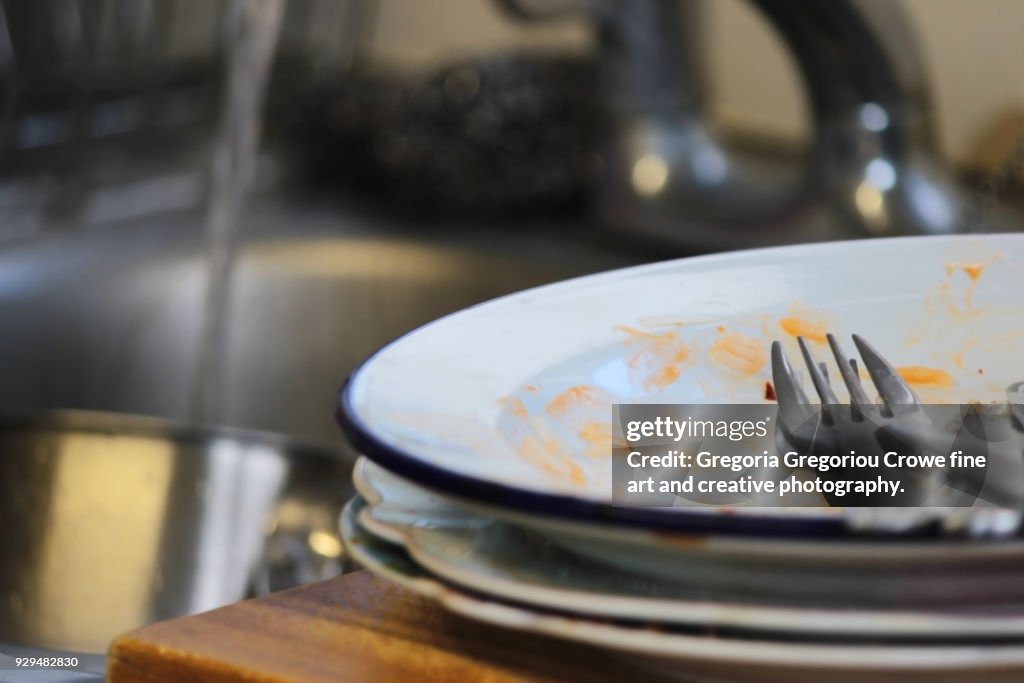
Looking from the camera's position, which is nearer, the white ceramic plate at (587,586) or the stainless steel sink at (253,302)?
the white ceramic plate at (587,586)

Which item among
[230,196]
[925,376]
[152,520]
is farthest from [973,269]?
[230,196]

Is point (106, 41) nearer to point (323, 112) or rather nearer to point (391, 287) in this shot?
point (323, 112)

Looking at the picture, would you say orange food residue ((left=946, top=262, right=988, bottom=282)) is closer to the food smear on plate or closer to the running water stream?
the food smear on plate

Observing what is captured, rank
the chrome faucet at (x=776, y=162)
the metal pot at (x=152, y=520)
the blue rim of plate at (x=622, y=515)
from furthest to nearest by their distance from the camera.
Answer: the chrome faucet at (x=776, y=162) < the metal pot at (x=152, y=520) < the blue rim of plate at (x=622, y=515)

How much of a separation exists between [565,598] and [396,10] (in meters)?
0.93

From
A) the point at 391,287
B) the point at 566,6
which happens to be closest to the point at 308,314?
the point at 391,287

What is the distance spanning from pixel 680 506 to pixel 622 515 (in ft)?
0.12

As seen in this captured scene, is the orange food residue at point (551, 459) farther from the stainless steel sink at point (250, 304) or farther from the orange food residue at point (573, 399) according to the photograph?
the stainless steel sink at point (250, 304)

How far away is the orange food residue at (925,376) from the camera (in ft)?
0.66

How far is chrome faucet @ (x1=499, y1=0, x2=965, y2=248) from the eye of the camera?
1.81 feet

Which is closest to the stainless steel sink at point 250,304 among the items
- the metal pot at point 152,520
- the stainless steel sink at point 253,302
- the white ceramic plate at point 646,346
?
the stainless steel sink at point 253,302

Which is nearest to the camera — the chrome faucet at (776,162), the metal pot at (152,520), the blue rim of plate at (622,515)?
the blue rim of plate at (622,515)

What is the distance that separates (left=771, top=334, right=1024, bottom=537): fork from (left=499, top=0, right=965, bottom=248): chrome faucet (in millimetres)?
369

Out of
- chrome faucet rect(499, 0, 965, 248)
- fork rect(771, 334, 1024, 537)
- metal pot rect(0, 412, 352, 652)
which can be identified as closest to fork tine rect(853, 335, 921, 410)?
fork rect(771, 334, 1024, 537)
